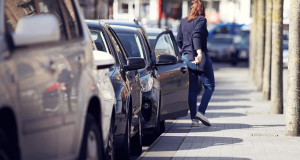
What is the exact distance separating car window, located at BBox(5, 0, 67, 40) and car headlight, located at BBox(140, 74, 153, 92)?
3618mm

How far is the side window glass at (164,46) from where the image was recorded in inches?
379

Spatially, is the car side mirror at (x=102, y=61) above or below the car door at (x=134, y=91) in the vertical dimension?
above

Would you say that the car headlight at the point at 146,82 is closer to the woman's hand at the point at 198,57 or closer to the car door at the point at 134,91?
the car door at the point at 134,91

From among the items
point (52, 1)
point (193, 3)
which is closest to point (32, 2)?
point (52, 1)

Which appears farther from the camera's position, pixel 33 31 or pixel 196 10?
pixel 196 10

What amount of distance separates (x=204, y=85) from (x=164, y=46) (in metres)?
0.90

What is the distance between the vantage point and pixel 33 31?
10.1 feet

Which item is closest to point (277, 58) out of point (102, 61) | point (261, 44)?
point (261, 44)

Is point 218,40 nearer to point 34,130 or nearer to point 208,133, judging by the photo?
point 208,133

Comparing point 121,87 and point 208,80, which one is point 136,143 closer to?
point 121,87

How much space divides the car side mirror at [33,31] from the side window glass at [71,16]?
1.05 m

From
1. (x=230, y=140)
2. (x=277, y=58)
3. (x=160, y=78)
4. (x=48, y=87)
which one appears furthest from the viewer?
(x=277, y=58)

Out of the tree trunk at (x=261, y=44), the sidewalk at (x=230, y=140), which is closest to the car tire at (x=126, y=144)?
the sidewalk at (x=230, y=140)

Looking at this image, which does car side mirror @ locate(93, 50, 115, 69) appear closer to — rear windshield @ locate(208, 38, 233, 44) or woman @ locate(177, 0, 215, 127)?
woman @ locate(177, 0, 215, 127)
